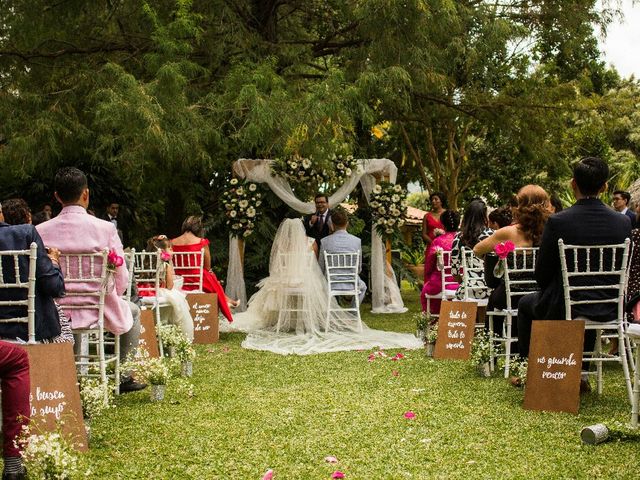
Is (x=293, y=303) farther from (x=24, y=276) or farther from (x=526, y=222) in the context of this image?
(x=24, y=276)

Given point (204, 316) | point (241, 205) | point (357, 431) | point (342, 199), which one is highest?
point (342, 199)

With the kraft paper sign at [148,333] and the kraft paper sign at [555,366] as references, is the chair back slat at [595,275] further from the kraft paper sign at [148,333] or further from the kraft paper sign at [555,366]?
the kraft paper sign at [148,333]

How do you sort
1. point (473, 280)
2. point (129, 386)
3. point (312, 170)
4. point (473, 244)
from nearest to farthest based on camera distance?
point (129, 386) < point (473, 244) < point (473, 280) < point (312, 170)

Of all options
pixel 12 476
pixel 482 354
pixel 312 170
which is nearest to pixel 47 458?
pixel 12 476

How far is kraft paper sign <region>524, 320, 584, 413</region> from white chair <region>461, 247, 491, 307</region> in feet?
6.81

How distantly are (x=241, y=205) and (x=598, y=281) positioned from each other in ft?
22.5

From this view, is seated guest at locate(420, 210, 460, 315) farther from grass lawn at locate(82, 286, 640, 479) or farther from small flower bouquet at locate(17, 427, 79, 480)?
small flower bouquet at locate(17, 427, 79, 480)

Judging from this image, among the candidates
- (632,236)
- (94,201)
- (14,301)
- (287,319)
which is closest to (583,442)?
(632,236)

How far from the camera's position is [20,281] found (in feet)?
13.0

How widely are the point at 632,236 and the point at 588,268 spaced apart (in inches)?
23.1

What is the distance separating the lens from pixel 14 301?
3945 mm

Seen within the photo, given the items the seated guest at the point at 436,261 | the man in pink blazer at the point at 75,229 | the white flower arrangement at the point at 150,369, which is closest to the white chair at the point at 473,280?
the seated guest at the point at 436,261

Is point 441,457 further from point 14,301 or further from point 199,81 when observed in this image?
point 199,81

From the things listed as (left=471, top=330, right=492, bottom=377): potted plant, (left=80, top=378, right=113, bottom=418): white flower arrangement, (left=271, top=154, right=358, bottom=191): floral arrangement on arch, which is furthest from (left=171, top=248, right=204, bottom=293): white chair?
(left=80, top=378, right=113, bottom=418): white flower arrangement
